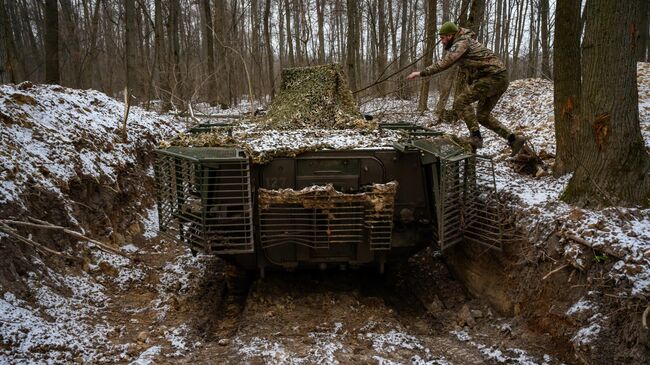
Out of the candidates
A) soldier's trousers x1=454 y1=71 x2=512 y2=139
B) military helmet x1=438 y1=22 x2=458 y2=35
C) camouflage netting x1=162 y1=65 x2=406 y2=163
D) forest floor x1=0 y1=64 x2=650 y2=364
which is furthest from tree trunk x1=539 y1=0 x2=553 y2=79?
camouflage netting x1=162 y1=65 x2=406 y2=163

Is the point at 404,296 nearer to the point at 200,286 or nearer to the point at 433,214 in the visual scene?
the point at 433,214

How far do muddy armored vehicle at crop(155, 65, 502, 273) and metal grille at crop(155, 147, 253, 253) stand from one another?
0.04 ft

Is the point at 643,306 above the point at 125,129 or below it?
below

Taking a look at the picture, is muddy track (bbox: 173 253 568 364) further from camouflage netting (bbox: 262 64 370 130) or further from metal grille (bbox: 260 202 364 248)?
camouflage netting (bbox: 262 64 370 130)

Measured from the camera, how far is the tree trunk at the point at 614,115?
4332 millimetres

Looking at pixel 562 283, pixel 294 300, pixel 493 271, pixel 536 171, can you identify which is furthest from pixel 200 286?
pixel 536 171

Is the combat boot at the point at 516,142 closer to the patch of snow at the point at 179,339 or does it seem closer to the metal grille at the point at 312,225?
the metal grille at the point at 312,225

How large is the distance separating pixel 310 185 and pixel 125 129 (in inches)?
174

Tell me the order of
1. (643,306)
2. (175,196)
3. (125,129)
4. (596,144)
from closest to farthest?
(643,306) < (596,144) < (175,196) < (125,129)

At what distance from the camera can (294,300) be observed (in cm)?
513

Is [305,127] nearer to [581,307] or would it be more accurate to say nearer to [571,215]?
[571,215]

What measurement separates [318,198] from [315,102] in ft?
7.51

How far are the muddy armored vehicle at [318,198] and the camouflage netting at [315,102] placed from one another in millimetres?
848

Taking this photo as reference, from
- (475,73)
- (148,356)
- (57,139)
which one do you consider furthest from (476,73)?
(57,139)
